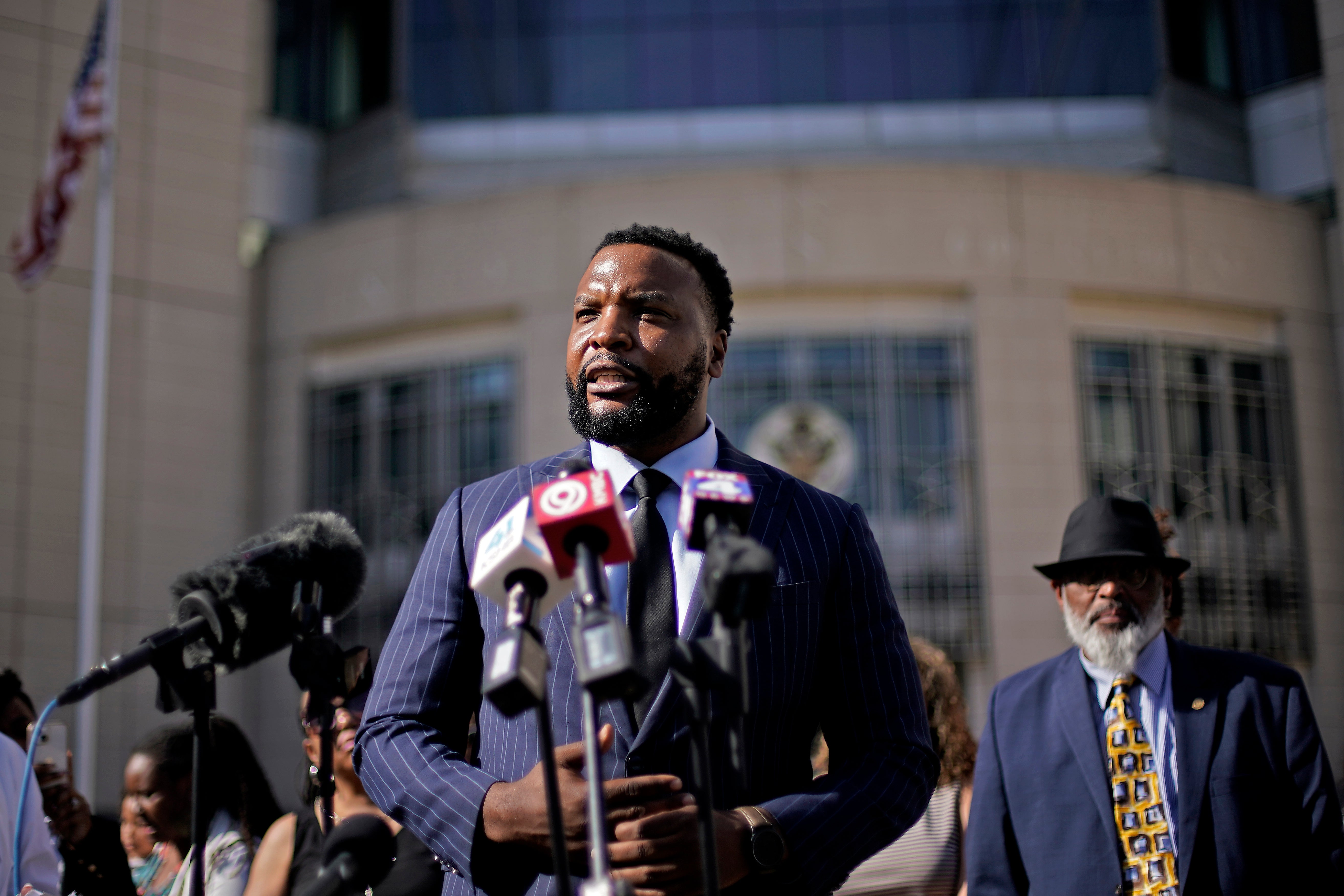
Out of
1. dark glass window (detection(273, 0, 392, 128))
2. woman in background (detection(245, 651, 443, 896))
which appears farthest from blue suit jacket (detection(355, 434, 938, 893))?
dark glass window (detection(273, 0, 392, 128))

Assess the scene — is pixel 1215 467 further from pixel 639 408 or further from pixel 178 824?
pixel 639 408

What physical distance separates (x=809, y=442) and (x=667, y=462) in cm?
1401

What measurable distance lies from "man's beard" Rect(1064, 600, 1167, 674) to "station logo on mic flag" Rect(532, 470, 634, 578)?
301cm

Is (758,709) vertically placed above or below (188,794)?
above

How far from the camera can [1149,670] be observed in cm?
471

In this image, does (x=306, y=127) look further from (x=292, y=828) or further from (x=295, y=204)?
(x=292, y=828)

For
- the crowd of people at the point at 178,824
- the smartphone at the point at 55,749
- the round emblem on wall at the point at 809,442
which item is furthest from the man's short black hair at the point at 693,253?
the round emblem on wall at the point at 809,442

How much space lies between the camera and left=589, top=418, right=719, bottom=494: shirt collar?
2906 millimetres

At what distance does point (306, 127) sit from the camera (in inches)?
867

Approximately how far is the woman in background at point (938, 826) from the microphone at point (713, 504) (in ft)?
10.0

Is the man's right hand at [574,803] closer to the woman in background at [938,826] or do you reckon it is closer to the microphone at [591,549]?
the microphone at [591,549]

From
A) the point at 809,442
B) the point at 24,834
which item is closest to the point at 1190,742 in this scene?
the point at 24,834

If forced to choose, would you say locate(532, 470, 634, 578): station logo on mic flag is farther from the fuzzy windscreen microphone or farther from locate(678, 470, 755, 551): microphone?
the fuzzy windscreen microphone

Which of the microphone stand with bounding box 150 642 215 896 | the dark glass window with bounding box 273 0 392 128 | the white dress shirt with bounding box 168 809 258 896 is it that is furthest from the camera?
the dark glass window with bounding box 273 0 392 128
